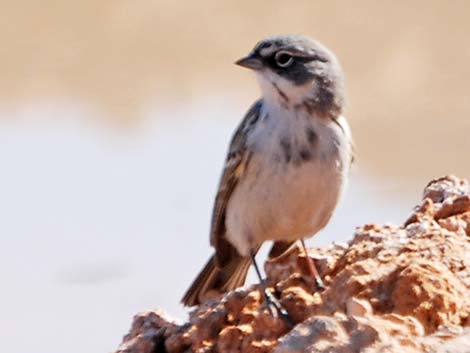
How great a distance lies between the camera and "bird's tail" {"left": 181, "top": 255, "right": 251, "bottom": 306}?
10734mm

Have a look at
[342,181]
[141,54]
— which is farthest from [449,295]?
[141,54]

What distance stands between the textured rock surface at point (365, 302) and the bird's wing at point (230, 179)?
1404 mm

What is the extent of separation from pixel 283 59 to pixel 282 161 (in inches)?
25.1

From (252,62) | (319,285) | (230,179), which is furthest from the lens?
(230,179)

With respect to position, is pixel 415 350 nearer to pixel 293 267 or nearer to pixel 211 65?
pixel 293 267

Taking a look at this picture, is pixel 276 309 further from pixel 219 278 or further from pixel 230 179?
pixel 230 179

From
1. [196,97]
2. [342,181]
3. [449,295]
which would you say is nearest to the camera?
[449,295]

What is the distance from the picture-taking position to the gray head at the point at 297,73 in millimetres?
10836

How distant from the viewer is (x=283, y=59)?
1099cm

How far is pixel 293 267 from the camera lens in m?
9.07

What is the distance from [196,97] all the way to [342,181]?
9.81 metres

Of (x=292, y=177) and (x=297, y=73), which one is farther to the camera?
(x=297, y=73)

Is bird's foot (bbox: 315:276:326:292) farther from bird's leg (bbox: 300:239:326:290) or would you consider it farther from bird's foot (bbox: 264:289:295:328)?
bird's foot (bbox: 264:289:295:328)

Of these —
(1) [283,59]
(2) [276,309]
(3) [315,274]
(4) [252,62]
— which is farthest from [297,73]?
(2) [276,309]
